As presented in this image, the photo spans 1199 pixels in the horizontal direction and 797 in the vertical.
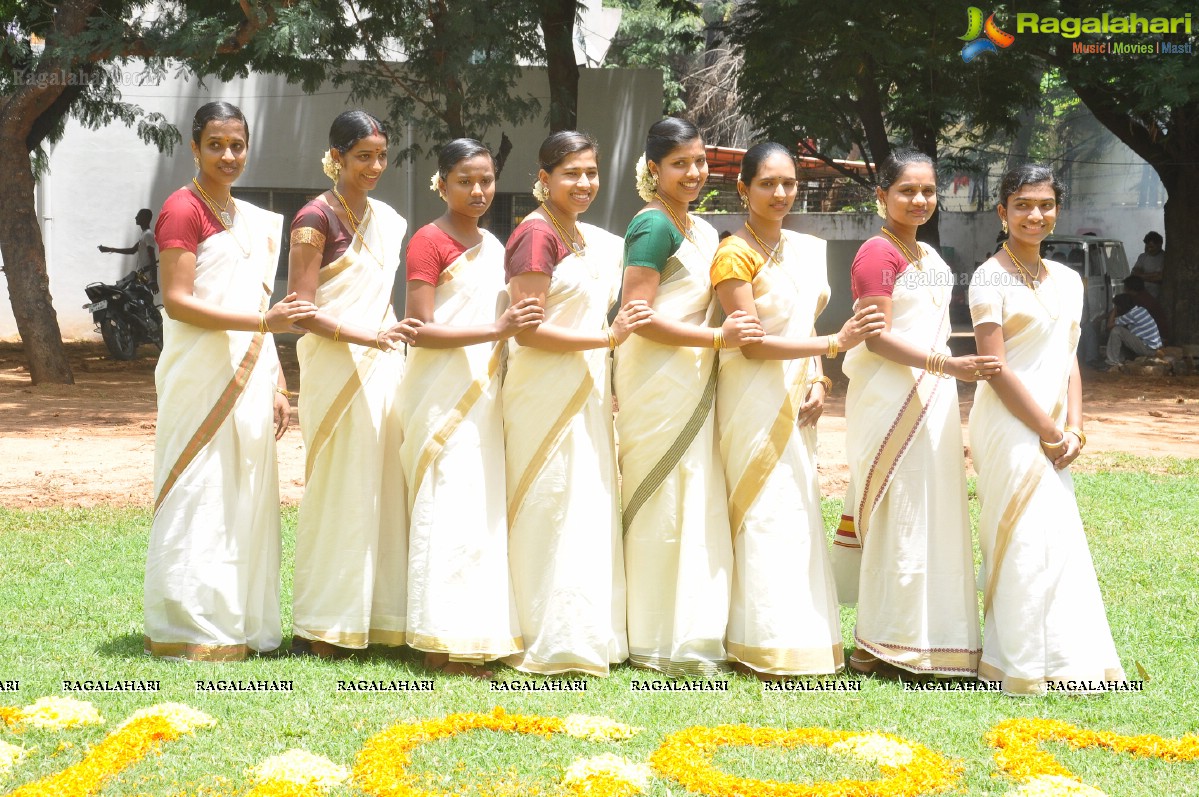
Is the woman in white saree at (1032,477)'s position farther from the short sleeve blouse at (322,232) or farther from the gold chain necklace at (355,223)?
the short sleeve blouse at (322,232)

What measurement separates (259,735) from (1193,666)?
3.53 meters

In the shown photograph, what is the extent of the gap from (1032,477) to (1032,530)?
188 mm

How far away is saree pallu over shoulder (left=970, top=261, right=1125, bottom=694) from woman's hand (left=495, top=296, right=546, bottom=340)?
1574 mm

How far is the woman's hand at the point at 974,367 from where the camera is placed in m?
4.30

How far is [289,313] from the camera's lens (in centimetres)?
431

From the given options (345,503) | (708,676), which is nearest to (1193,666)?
(708,676)

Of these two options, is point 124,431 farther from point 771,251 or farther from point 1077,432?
point 1077,432

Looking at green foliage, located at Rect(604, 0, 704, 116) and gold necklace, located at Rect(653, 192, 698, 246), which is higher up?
green foliage, located at Rect(604, 0, 704, 116)

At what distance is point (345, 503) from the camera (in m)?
4.66

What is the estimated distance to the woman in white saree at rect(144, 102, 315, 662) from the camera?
454 centimetres

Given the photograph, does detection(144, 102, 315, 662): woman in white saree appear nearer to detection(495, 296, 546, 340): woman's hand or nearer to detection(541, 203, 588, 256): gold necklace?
detection(495, 296, 546, 340): woman's hand

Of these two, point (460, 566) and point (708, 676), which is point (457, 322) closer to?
point (460, 566)

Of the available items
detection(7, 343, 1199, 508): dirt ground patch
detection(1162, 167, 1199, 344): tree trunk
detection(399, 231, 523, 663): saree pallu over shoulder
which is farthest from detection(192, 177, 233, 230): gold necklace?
detection(1162, 167, 1199, 344): tree trunk

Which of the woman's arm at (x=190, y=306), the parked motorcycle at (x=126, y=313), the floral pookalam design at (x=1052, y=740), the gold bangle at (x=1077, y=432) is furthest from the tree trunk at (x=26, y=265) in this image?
the floral pookalam design at (x=1052, y=740)
